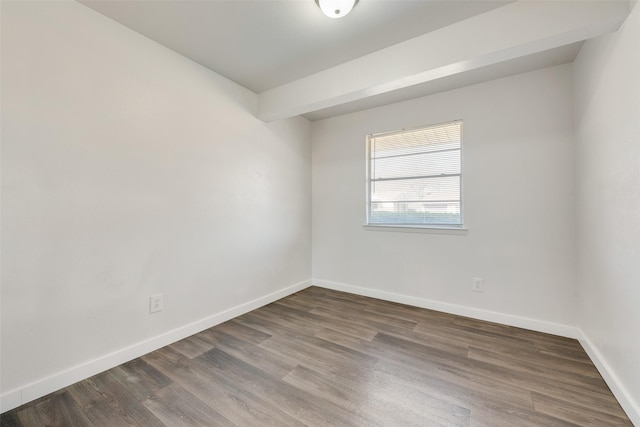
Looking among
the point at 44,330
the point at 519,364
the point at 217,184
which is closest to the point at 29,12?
the point at 217,184

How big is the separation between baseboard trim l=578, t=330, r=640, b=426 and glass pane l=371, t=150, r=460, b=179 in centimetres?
173

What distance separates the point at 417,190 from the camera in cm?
300

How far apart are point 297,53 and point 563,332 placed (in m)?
3.23

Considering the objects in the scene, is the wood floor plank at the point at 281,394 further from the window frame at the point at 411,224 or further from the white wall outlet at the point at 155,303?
the window frame at the point at 411,224

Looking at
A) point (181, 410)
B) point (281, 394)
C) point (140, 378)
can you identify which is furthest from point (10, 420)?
point (281, 394)

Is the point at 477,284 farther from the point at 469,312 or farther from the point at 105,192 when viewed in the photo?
the point at 105,192

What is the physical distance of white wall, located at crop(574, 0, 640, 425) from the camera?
4.41ft

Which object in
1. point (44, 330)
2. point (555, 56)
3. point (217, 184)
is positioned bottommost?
point (44, 330)

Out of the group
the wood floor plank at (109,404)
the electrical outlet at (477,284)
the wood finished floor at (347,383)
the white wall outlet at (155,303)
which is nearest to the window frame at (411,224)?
the electrical outlet at (477,284)

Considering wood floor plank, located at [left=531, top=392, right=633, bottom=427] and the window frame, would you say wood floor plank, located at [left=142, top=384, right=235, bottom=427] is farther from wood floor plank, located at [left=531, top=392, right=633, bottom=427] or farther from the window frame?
the window frame

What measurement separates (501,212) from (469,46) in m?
1.51

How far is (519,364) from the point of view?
1.84 meters

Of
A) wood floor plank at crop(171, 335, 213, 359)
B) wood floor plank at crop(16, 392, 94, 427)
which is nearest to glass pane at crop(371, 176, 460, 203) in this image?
wood floor plank at crop(171, 335, 213, 359)

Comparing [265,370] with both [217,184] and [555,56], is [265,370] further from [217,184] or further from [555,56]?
[555,56]
